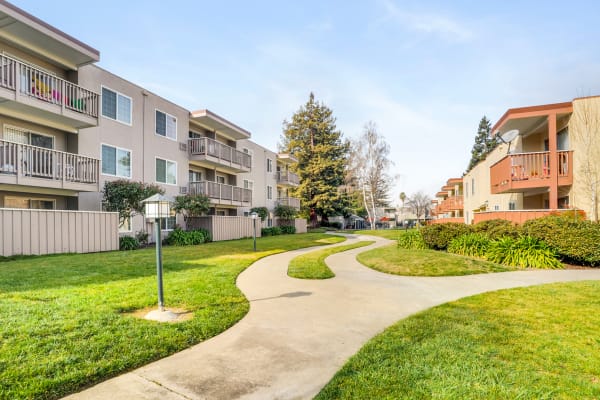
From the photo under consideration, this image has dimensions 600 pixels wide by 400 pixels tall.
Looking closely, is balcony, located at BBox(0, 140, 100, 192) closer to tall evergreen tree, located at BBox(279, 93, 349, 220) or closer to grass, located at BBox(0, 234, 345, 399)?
grass, located at BBox(0, 234, 345, 399)

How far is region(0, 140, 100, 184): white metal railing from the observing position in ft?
35.8

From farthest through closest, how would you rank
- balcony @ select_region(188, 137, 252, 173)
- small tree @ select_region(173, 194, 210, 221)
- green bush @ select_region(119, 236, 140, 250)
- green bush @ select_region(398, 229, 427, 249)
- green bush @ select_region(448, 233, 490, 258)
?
balcony @ select_region(188, 137, 252, 173), small tree @ select_region(173, 194, 210, 221), green bush @ select_region(398, 229, 427, 249), green bush @ select_region(119, 236, 140, 250), green bush @ select_region(448, 233, 490, 258)

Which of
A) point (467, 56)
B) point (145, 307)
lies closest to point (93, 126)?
point (145, 307)

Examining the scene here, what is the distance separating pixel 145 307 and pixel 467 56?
14928 millimetres

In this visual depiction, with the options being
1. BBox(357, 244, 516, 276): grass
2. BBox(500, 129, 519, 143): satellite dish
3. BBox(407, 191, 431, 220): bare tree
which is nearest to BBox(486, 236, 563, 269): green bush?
BBox(357, 244, 516, 276): grass

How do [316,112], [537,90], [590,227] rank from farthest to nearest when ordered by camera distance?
[316,112]
[537,90]
[590,227]

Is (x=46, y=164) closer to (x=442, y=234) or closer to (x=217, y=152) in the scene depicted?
(x=217, y=152)

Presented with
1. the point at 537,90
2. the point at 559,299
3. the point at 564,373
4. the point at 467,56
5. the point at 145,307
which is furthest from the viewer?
the point at 537,90

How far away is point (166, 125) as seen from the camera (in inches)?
747

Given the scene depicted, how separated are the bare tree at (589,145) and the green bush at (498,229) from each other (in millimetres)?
3195

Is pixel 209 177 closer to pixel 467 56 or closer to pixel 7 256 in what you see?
pixel 7 256

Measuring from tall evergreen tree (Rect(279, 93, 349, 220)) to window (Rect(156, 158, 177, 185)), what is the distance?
21.6 m

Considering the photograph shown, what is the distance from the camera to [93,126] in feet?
46.3

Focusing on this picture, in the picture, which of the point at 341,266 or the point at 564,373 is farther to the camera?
the point at 341,266
